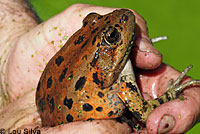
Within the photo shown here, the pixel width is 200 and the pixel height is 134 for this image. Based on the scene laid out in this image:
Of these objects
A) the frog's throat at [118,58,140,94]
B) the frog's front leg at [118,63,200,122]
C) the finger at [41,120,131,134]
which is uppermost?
the frog's throat at [118,58,140,94]

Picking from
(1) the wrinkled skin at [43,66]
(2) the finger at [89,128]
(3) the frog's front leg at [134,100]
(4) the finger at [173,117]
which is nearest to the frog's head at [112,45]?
(3) the frog's front leg at [134,100]

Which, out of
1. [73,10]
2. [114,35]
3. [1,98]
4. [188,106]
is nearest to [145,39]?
[114,35]

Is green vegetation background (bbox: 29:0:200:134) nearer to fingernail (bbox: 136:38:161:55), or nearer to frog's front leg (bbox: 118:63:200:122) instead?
fingernail (bbox: 136:38:161:55)

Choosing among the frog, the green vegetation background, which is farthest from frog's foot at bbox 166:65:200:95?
the green vegetation background

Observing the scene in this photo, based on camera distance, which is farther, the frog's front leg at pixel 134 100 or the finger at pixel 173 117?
the frog's front leg at pixel 134 100

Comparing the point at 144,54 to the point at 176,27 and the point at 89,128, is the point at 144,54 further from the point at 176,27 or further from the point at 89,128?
the point at 176,27

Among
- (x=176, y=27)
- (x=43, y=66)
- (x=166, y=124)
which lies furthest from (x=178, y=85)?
(x=176, y=27)

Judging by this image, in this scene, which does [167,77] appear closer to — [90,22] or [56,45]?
[90,22]

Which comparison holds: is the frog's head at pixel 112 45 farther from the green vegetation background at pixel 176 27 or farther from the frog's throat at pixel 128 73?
the green vegetation background at pixel 176 27
